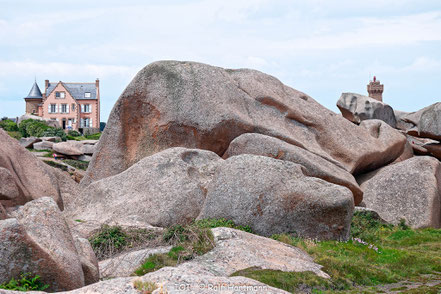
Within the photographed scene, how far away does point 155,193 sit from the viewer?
19.4 m

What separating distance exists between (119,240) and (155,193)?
4068 mm

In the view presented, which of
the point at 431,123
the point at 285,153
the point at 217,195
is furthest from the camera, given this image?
the point at 431,123

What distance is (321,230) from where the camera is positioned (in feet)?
55.6

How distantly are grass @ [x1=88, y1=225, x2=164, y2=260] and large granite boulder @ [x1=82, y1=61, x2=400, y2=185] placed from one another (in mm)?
8845

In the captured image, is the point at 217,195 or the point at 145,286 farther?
the point at 217,195

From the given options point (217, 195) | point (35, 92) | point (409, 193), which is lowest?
point (409, 193)

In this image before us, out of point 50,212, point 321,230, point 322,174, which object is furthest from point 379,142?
point 50,212

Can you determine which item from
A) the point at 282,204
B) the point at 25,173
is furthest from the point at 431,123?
the point at 25,173

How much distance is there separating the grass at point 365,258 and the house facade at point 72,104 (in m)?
84.3

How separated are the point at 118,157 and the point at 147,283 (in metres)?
18.0

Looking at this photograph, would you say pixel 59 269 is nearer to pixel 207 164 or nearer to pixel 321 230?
pixel 321 230

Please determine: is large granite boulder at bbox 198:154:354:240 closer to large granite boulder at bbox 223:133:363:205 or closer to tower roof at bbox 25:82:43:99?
large granite boulder at bbox 223:133:363:205

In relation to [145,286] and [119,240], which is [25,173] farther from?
[145,286]

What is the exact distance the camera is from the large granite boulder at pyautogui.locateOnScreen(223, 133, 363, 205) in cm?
2177
